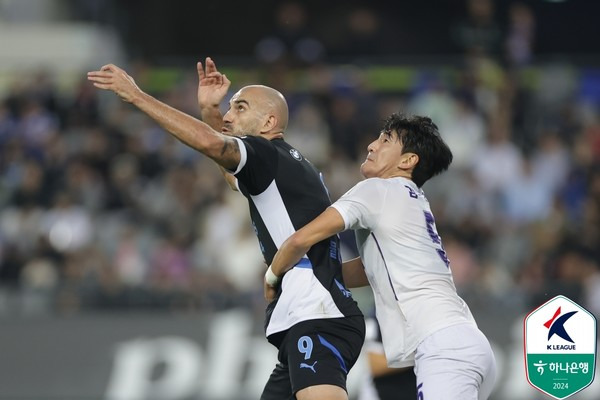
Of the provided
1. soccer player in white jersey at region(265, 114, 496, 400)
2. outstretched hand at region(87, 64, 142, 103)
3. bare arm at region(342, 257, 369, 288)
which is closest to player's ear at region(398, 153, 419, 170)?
soccer player in white jersey at region(265, 114, 496, 400)

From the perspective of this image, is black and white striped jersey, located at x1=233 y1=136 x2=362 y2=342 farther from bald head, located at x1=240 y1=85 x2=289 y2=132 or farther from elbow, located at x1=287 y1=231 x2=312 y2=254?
elbow, located at x1=287 y1=231 x2=312 y2=254

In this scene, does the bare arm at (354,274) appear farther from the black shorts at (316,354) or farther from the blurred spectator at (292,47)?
the blurred spectator at (292,47)

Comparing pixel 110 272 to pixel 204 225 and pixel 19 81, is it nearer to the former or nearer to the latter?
pixel 204 225

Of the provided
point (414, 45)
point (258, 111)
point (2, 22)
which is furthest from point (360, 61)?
point (258, 111)

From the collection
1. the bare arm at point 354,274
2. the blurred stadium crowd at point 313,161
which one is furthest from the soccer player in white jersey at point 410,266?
the blurred stadium crowd at point 313,161

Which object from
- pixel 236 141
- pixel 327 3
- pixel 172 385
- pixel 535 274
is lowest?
pixel 172 385

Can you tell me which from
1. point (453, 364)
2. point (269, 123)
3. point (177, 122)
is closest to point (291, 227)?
point (269, 123)

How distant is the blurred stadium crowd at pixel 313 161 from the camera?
12.7 m

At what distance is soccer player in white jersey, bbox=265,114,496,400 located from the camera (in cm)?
580

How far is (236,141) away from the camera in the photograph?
6.07m

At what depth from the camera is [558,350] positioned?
6.01 metres

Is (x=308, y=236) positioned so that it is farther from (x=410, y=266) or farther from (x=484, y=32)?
(x=484, y=32)

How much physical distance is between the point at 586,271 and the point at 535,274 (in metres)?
0.58

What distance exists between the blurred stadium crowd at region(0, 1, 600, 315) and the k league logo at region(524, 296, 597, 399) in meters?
5.55
